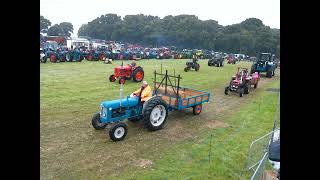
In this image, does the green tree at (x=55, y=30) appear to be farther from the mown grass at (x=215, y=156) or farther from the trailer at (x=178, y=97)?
the mown grass at (x=215, y=156)

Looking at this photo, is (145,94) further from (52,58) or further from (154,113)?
(52,58)

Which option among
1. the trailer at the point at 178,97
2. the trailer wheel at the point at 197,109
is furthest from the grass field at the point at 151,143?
the trailer at the point at 178,97

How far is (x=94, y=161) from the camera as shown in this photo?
243 inches

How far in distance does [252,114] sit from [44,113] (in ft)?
21.7

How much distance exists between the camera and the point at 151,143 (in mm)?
7285

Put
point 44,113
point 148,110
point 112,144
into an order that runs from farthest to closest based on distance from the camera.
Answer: point 44,113, point 148,110, point 112,144

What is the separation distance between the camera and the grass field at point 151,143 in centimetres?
582

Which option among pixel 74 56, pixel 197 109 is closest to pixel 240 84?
pixel 197 109

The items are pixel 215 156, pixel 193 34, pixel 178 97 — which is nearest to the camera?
pixel 215 156

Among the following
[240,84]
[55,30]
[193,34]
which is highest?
[55,30]

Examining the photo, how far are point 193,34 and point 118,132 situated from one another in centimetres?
5875
